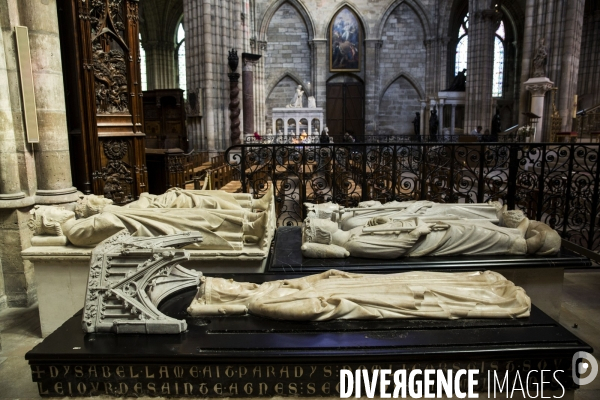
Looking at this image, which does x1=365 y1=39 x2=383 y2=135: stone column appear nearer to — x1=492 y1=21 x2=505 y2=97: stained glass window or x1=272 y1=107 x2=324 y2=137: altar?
x1=272 y1=107 x2=324 y2=137: altar

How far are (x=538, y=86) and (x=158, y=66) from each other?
1909cm

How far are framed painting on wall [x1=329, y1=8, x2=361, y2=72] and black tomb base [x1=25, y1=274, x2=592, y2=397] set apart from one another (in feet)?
79.1

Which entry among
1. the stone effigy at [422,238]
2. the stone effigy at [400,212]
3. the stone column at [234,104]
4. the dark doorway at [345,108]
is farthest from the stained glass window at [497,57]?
the stone effigy at [422,238]

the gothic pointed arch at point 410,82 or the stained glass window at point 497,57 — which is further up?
the stained glass window at point 497,57

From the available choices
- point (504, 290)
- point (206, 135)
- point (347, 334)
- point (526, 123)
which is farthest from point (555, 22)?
point (347, 334)

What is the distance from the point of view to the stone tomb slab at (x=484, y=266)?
12.1 ft

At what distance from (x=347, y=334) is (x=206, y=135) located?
12121 millimetres

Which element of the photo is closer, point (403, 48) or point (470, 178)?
point (470, 178)

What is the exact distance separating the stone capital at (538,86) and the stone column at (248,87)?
9387 mm

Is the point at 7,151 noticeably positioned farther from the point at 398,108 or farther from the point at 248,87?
the point at 398,108

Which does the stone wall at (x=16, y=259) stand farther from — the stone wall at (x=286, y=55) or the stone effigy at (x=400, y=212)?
the stone wall at (x=286, y=55)

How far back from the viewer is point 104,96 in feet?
18.8

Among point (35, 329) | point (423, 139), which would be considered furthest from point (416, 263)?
point (423, 139)

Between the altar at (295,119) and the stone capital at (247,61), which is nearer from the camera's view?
the stone capital at (247,61)
